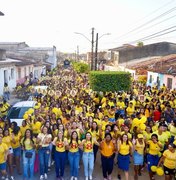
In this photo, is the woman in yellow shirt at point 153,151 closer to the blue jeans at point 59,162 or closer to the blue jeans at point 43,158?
the blue jeans at point 59,162

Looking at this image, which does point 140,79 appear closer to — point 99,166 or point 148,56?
point 148,56

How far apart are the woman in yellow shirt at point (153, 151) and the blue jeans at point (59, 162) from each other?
2280 millimetres

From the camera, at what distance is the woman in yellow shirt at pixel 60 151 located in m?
7.83

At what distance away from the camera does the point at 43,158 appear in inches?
316

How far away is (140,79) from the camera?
30.1 metres

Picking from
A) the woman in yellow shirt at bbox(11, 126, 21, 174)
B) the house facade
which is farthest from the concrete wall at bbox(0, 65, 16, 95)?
the woman in yellow shirt at bbox(11, 126, 21, 174)

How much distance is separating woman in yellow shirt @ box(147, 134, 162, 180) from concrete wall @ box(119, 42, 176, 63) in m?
37.2

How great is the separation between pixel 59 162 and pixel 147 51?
38285mm

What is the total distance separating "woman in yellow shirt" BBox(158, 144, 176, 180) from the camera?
715 cm

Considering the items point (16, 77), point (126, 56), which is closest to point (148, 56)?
point (126, 56)

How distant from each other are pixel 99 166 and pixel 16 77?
21235mm

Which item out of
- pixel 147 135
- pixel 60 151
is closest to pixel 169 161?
pixel 147 135

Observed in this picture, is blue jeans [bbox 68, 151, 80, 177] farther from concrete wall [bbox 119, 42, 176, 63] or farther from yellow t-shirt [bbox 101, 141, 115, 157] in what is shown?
concrete wall [bbox 119, 42, 176, 63]

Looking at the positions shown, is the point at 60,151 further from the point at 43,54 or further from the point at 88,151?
the point at 43,54
